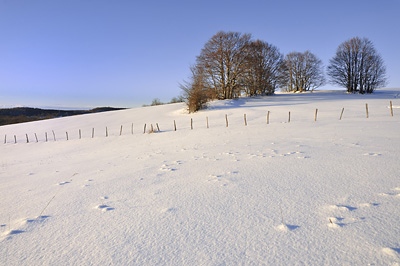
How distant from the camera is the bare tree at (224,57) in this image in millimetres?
31344

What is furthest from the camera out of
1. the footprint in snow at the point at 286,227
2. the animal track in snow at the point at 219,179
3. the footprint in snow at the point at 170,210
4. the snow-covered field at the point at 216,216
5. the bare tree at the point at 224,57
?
the bare tree at the point at 224,57

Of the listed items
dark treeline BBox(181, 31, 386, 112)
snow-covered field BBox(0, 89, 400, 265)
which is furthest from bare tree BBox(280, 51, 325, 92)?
snow-covered field BBox(0, 89, 400, 265)

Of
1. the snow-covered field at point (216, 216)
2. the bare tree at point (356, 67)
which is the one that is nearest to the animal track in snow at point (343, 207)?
the snow-covered field at point (216, 216)

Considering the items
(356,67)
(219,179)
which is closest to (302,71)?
(356,67)

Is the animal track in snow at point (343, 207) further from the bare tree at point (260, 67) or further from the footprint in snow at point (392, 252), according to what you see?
the bare tree at point (260, 67)

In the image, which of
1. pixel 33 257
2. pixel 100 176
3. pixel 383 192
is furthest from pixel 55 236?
pixel 383 192

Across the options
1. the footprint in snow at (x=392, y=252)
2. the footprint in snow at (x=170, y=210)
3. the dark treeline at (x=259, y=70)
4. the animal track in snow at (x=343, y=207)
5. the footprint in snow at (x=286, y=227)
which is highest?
the dark treeline at (x=259, y=70)

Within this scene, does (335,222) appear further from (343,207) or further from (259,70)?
(259,70)

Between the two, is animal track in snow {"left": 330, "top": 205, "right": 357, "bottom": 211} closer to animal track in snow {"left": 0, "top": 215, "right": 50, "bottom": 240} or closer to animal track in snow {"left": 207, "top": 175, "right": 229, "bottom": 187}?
animal track in snow {"left": 207, "top": 175, "right": 229, "bottom": 187}

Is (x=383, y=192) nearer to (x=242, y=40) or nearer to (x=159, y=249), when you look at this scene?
(x=159, y=249)

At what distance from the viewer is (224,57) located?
3156cm

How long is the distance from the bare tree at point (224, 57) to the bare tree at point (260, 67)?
1.28m

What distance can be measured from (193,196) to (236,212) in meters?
0.98

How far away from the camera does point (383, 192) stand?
3.44 metres
